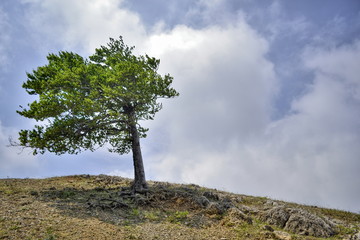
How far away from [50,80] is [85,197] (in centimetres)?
843

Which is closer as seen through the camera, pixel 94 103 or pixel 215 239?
pixel 215 239

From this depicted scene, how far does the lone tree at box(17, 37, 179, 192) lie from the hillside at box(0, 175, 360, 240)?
3.24 m

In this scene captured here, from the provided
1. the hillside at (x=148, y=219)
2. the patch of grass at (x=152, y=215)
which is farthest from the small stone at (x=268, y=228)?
the patch of grass at (x=152, y=215)

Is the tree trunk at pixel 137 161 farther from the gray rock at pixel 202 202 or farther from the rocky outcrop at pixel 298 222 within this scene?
the rocky outcrop at pixel 298 222

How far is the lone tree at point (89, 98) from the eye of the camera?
1739 cm

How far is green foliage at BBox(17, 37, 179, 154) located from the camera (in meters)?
17.4

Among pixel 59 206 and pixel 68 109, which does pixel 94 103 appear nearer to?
pixel 68 109

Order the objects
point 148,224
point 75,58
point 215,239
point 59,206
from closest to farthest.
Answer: point 215,239 < point 148,224 < point 59,206 < point 75,58

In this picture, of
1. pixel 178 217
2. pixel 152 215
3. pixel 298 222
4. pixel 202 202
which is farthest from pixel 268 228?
pixel 152 215

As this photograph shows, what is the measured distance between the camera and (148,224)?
13.0 meters

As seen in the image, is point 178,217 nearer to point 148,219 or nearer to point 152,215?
Answer: point 152,215

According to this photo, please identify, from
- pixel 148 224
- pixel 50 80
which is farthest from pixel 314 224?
pixel 50 80

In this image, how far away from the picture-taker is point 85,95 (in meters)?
18.8

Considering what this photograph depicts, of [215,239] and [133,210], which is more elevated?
[133,210]
